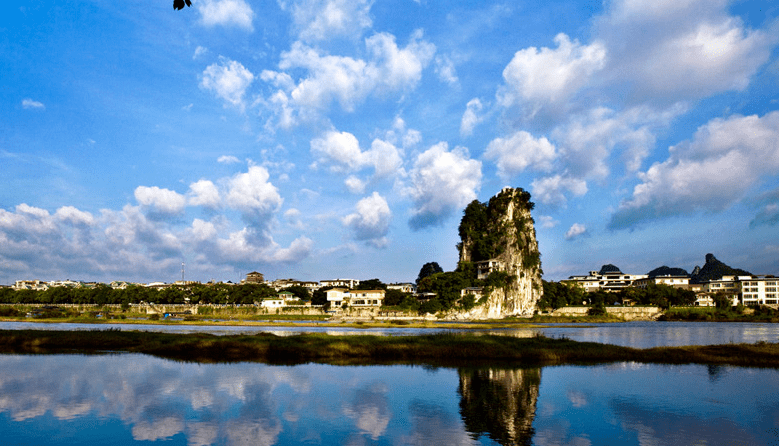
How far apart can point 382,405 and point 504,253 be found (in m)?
105

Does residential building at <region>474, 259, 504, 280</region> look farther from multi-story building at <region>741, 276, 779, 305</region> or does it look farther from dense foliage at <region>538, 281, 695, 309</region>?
multi-story building at <region>741, 276, 779, 305</region>

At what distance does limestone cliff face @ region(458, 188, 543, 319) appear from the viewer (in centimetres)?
11581

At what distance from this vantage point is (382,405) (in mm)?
22719

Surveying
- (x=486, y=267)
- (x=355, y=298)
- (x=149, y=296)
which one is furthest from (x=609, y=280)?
(x=149, y=296)

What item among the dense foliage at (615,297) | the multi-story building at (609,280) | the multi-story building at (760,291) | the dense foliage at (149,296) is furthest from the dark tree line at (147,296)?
the multi-story building at (760,291)

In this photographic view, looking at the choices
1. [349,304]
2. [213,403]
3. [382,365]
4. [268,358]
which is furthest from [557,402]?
[349,304]

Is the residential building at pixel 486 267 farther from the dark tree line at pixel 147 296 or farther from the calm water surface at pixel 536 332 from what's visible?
the dark tree line at pixel 147 296

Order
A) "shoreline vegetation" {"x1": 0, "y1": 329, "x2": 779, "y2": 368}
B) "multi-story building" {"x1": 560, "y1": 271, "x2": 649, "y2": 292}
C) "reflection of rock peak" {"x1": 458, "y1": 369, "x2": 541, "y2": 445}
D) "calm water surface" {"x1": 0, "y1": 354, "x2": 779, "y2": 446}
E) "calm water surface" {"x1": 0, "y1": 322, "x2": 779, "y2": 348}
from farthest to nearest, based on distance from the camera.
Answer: "multi-story building" {"x1": 560, "y1": 271, "x2": 649, "y2": 292} < "calm water surface" {"x1": 0, "y1": 322, "x2": 779, "y2": 348} < "shoreline vegetation" {"x1": 0, "y1": 329, "x2": 779, "y2": 368} < "reflection of rock peak" {"x1": 458, "y1": 369, "x2": 541, "y2": 445} < "calm water surface" {"x1": 0, "y1": 354, "x2": 779, "y2": 446}

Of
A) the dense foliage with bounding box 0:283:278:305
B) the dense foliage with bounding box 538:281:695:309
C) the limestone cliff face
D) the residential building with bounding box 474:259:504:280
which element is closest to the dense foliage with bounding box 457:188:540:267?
the limestone cliff face

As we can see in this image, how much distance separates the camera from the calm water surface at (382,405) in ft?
59.1

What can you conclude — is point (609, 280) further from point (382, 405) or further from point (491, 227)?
point (382, 405)

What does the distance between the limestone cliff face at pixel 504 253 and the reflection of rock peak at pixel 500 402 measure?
3236 inches

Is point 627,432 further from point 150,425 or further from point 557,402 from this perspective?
point 150,425

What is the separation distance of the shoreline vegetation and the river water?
3.22 metres
